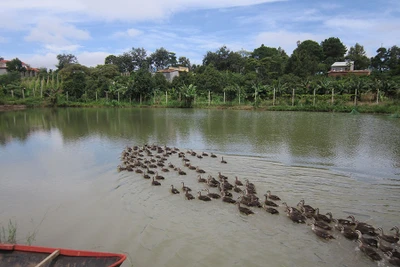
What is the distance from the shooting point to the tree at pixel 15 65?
2604 inches

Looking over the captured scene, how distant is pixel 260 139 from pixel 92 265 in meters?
14.1

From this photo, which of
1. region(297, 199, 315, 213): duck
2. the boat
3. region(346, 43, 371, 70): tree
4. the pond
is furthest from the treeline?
the boat

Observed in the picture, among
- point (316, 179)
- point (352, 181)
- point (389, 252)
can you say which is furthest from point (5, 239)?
point (352, 181)

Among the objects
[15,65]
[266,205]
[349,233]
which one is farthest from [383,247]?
[15,65]

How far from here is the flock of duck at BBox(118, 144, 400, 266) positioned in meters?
6.10

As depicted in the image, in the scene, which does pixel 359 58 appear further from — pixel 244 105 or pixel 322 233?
pixel 322 233

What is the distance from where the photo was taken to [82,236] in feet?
22.2

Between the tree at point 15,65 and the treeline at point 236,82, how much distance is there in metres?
0.26

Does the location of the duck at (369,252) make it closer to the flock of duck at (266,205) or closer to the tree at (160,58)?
the flock of duck at (266,205)

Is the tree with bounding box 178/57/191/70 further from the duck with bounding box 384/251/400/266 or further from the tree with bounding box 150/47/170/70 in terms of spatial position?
the duck with bounding box 384/251/400/266

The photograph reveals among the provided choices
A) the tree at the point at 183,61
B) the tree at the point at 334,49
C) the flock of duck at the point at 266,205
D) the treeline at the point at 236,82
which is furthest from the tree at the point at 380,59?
the flock of duck at the point at 266,205

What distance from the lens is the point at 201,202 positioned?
336 inches

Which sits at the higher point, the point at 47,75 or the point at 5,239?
the point at 47,75

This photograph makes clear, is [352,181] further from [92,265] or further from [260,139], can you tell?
[92,265]
